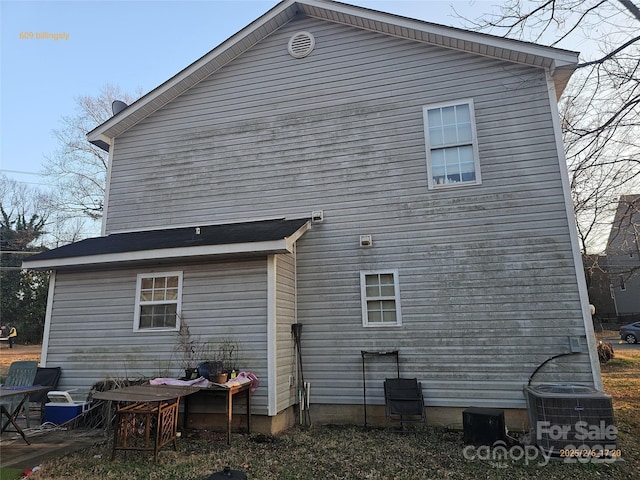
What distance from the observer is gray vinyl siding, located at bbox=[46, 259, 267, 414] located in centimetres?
614

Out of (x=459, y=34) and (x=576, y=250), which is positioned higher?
(x=459, y=34)

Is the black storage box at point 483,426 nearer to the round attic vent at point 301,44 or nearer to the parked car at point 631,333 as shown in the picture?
the round attic vent at point 301,44

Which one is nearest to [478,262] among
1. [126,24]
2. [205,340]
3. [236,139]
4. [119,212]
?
[205,340]

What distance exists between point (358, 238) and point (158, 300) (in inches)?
146

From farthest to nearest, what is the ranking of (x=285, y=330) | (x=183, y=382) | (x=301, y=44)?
(x=301, y=44)
(x=285, y=330)
(x=183, y=382)

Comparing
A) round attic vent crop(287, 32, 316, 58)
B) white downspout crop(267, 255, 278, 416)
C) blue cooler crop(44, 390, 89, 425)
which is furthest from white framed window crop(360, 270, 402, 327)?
blue cooler crop(44, 390, 89, 425)

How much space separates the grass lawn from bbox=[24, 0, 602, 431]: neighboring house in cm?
70

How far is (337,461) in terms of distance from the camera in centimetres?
468

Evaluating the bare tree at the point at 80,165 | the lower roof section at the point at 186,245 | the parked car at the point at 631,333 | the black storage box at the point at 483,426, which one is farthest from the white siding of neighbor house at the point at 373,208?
the parked car at the point at 631,333

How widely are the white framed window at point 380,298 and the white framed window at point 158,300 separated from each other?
320cm

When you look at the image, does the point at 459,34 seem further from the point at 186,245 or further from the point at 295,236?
the point at 186,245

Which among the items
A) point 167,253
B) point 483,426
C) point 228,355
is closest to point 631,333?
point 483,426

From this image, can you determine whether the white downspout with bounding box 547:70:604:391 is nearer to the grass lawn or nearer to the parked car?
the grass lawn

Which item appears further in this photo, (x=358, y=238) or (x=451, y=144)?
(x=358, y=238)
